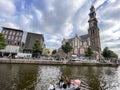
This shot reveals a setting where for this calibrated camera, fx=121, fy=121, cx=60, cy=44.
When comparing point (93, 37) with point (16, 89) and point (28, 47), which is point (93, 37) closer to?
point (28, 47)

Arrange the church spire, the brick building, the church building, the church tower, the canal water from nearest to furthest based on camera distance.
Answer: the canal water < the brick building < the church building < the church tower < the church spire

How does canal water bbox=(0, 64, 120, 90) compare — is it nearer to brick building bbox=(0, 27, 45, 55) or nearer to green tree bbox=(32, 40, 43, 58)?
green tree bbox=(32, 40, 43, 58)

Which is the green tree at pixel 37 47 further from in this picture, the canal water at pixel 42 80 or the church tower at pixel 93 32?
the church tower at pixel 93 32

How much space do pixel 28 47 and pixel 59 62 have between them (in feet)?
105

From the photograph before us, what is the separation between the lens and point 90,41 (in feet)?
433

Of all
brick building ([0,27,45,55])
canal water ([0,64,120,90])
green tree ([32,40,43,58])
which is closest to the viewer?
canal water ([0,64,120,90])

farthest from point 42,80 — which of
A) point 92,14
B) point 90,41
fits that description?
point 92,14

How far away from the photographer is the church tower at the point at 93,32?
126562 millimetres

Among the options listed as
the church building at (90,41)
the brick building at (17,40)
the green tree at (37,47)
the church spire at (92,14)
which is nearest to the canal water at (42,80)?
the green tree at (37,47)

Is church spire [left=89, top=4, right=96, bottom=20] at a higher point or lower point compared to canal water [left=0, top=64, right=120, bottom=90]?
Result: higher

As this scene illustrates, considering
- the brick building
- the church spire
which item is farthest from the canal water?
the church spire

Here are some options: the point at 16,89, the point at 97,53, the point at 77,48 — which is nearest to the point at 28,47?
the point at 77,48

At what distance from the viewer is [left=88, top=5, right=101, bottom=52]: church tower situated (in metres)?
127

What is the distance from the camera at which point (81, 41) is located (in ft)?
405
